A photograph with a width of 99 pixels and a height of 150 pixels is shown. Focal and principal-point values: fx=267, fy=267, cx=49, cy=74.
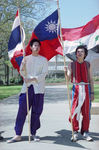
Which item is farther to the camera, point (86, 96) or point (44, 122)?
point (44, 122)

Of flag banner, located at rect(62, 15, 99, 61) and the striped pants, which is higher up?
flag banner, located at rect(62, 15, 99, 61)

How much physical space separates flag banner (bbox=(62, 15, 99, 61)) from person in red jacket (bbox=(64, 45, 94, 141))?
1.58ft

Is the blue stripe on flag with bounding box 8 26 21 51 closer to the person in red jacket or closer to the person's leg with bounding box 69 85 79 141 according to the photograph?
the person in red jacket

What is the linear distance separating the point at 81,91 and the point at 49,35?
1.48 meters

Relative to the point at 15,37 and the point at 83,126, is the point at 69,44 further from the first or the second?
the point at 83,126

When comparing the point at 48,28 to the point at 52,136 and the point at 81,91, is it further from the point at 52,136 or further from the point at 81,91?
the point at 52,136

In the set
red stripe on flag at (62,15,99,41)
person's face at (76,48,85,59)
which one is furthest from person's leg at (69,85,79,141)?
red stripe on flag at (62,15,99,41)

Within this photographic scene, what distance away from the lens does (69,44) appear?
608 cm

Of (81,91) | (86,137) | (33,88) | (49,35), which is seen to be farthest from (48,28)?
(86,137)

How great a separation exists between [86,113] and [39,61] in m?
1.44

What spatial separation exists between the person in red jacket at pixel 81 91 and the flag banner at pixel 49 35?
555 mm

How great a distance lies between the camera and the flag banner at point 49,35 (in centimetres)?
590

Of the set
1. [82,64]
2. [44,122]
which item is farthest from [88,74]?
[44,122]

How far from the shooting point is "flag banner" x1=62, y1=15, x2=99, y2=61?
19.9 feet
